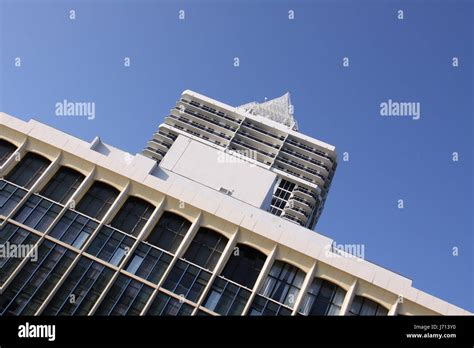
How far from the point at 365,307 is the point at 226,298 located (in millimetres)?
10539

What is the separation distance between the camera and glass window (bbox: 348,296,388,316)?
35.8 m

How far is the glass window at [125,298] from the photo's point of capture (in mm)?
33594

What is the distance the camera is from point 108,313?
33.4m

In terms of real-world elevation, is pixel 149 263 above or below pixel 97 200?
below

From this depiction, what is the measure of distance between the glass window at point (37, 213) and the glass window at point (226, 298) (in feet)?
44.8

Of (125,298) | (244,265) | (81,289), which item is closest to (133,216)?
(125,298)

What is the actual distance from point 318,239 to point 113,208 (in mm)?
A: 18104

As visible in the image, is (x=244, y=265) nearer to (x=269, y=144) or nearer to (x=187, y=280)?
(x=187, y=280)

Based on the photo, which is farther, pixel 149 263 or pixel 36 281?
pixel 149 263

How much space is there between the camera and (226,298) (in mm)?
35250

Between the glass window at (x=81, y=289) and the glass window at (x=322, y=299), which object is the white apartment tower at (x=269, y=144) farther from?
the glass window at (x=81, y=289)

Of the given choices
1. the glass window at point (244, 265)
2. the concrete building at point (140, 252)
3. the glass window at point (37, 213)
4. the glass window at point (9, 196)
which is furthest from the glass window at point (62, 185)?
the glass window at point (244, 265)

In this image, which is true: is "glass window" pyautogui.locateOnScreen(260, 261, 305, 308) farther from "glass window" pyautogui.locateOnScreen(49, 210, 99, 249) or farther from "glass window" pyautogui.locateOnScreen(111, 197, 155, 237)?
"glass window" pyautogui.locateOnScreen(49, 210, 99, 249)
